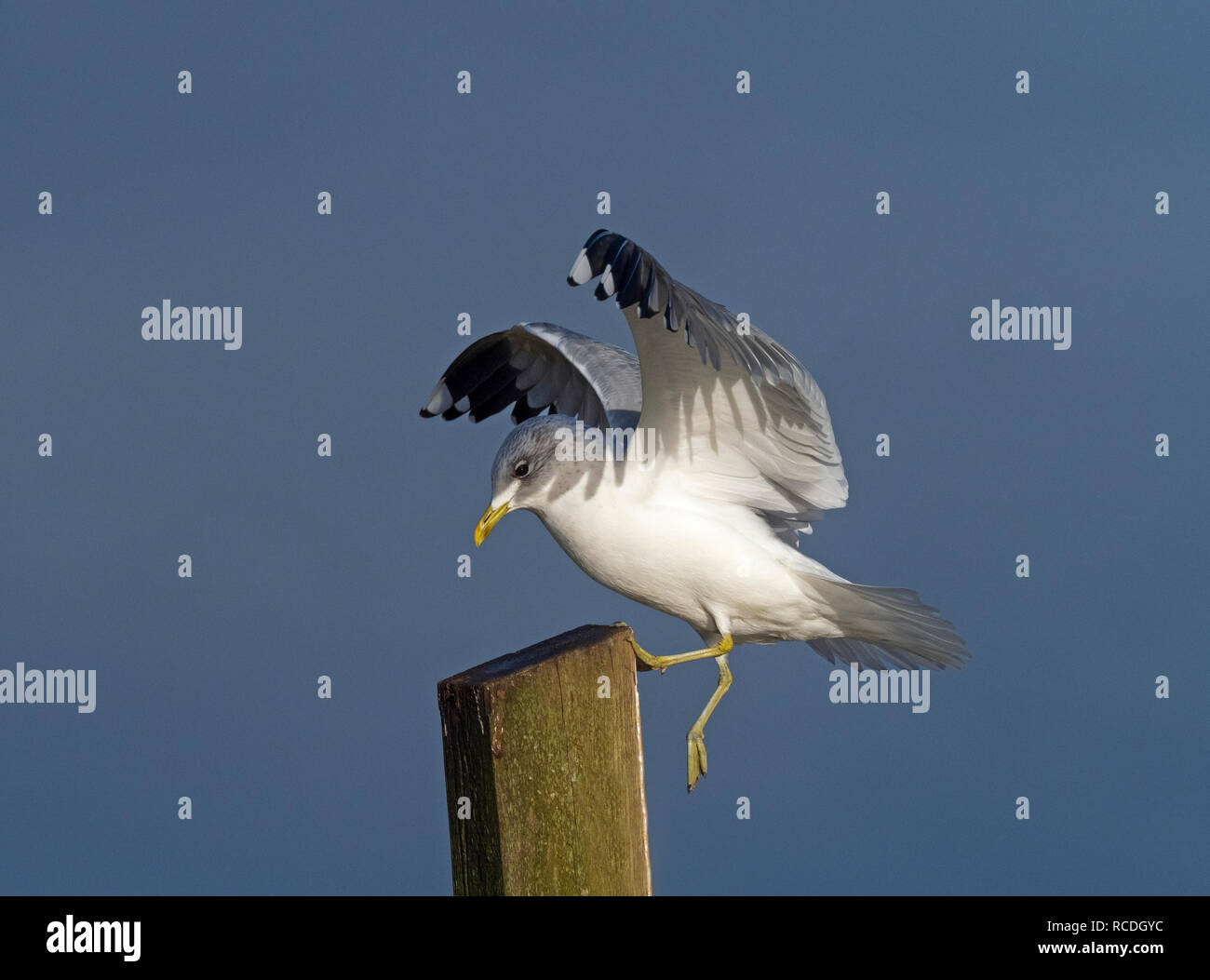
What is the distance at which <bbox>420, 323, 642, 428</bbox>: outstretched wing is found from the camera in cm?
587

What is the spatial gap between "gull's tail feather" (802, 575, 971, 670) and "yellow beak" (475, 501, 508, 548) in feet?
3.45

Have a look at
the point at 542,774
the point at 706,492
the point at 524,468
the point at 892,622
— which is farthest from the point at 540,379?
the point at 542,774

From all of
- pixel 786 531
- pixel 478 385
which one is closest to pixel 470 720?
pixel 786 531

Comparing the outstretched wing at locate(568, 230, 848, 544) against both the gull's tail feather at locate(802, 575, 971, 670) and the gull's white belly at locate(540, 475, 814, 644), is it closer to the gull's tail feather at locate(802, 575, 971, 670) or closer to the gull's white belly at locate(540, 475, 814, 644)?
the gull's white belly at locate(540, 475, 814, 644)

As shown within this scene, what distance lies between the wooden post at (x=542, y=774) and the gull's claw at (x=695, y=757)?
115 centimetres

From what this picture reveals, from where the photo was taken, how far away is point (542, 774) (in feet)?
12.9

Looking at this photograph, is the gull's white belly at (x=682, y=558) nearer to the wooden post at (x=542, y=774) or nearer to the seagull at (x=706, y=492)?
the seagull at (x=706, y=492)

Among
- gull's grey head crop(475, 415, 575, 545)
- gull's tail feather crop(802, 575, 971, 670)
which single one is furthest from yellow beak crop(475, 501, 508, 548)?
gull's tail feather crop(802, 575, 971, 670)

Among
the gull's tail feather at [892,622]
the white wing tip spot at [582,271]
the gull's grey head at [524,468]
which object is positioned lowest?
the gull's tail feather at [892,622]

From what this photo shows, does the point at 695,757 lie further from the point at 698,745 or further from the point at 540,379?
the point at 540,379

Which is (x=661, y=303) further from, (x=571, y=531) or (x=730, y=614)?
(x=730, y=614)

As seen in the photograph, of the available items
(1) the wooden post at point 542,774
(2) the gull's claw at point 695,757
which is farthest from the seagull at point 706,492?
(1) the wooden post at point 542,774

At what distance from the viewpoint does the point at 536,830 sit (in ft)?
12.9

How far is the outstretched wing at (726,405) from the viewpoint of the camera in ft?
15.1
